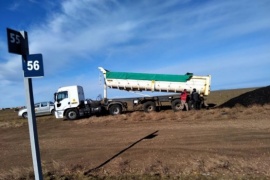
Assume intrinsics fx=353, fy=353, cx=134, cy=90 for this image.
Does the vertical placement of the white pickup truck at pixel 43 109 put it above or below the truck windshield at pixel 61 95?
below

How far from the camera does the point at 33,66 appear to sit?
631cm

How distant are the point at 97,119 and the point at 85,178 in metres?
15.6

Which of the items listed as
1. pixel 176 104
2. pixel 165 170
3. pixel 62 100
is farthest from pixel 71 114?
pixel 165 170

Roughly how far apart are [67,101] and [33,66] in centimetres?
2176

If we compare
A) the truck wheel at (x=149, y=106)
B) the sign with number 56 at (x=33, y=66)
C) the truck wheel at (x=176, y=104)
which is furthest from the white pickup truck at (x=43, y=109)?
the sign with number 56 at (x=33, y=66)

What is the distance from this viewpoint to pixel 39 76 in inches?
247

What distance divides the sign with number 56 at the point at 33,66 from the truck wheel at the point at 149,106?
22198 mm

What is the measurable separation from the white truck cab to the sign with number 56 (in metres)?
21.4

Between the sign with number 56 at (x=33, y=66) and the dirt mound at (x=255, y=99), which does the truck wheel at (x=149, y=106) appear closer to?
the dirt mound at (x=255, y=99)

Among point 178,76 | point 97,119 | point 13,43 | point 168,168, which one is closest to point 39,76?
point 13,43

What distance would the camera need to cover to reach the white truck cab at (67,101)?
90.6 feet

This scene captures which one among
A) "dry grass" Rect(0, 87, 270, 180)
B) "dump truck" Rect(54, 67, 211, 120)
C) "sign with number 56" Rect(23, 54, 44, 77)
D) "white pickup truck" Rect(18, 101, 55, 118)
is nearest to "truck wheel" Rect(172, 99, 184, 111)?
"dump truck" Rect(54, 67, 211, 120)

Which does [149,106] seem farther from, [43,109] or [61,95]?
[43,109]

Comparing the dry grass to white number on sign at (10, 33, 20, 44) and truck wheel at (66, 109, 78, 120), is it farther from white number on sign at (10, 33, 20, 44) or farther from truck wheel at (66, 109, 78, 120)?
truck wheel at (66, 109, 78, 120)
